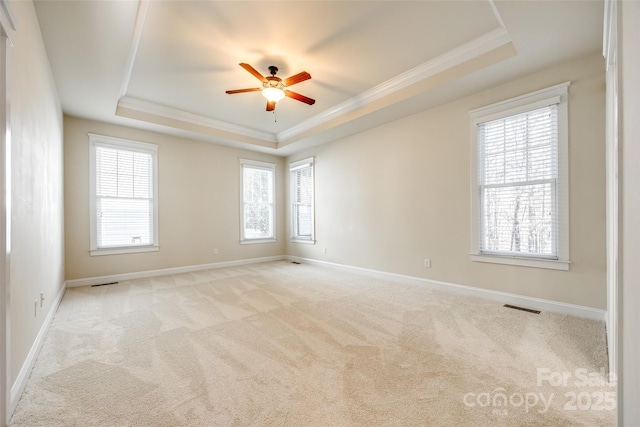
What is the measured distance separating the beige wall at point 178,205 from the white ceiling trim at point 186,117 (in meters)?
0.57

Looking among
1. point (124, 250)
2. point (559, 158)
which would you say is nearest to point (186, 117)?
point (124, 250)

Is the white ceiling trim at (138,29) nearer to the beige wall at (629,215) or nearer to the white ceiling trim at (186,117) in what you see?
the white ceiling trim at (186,117)

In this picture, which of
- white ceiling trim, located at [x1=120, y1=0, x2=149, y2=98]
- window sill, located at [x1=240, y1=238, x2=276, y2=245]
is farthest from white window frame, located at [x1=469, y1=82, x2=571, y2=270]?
window sill, located at [x1=240, y1=238, x2=276, y2=245]

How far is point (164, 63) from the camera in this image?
3.36 meters

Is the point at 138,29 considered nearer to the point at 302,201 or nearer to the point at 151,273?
the point at 151,273

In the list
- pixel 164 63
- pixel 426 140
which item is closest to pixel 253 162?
pixel 164 63

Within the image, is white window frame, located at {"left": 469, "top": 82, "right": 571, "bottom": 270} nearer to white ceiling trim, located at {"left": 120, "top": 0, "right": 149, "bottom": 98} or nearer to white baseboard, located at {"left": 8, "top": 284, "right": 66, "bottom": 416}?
white ceiling trim, located at {"left": 120, "top": 0, "right": 149, "bottom": 98}

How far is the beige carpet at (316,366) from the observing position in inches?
61.1

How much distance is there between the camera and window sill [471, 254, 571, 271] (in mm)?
3008

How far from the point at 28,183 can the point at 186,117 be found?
10.8ft

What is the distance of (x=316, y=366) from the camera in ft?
6.67

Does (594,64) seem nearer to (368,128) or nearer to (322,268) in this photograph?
(368,128)

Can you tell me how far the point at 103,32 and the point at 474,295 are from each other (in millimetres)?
5005

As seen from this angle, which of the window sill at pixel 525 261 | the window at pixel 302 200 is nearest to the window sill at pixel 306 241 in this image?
the window at pixel 302 200
